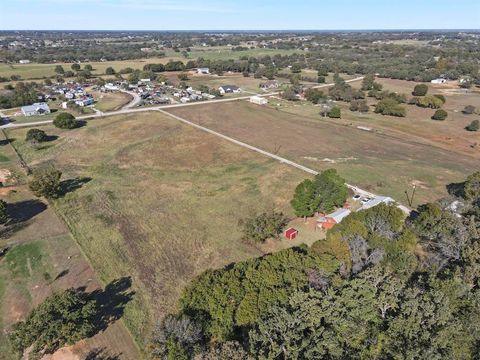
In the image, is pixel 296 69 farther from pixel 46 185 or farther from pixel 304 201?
pixel 46 185

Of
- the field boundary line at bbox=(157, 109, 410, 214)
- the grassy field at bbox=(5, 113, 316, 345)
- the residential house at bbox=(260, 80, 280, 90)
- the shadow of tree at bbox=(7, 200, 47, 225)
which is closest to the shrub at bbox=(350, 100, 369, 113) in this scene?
the residential house at bbox=(260, 80, 280, 90)

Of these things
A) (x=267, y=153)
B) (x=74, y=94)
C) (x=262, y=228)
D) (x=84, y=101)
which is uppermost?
(x=262, y=228)

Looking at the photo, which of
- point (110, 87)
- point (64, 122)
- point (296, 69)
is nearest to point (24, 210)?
point (64, 122)

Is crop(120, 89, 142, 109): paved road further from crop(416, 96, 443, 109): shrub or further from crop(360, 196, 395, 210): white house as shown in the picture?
crop(416, 96, 443, 109): shrub

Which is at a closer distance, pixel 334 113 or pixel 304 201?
pixel 304 201

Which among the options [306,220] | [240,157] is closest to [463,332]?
[306,220]

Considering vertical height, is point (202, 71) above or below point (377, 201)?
below
